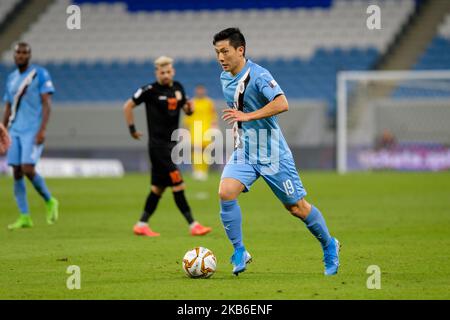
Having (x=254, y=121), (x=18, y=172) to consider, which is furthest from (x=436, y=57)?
(x=254, y=121)

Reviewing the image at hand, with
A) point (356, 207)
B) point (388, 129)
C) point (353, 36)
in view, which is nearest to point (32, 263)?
point (356, 207)

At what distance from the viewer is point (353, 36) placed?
32.6 m

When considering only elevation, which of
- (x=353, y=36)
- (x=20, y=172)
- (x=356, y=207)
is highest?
(x=353, y=36)

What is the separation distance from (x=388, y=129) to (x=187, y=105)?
58.5 feet

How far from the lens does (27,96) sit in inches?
490

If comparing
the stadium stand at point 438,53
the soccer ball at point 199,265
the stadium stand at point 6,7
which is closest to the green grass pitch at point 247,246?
the soccer ball at point 199,265

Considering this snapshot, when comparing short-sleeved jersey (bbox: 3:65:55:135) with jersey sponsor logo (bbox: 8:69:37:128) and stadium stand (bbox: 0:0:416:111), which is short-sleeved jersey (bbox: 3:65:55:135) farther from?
stadium stand (bbox: 0:0:416:111)

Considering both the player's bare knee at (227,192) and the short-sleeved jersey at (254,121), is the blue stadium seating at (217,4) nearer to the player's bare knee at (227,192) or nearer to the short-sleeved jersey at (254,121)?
the short-sleeved jersey at (254,121)

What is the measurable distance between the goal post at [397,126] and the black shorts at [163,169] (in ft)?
54.5

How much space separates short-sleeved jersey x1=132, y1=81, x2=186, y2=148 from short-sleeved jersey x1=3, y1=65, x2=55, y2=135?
154cm

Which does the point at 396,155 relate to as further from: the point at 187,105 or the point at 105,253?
the point at 105,253

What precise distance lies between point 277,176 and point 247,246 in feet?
8.67

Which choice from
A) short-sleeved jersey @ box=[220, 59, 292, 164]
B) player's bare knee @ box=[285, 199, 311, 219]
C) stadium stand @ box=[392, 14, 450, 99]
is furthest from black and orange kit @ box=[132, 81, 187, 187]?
stadium stand @ box=[392, 14, 450, 99]

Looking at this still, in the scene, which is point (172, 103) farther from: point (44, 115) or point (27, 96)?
point (27, 96)
